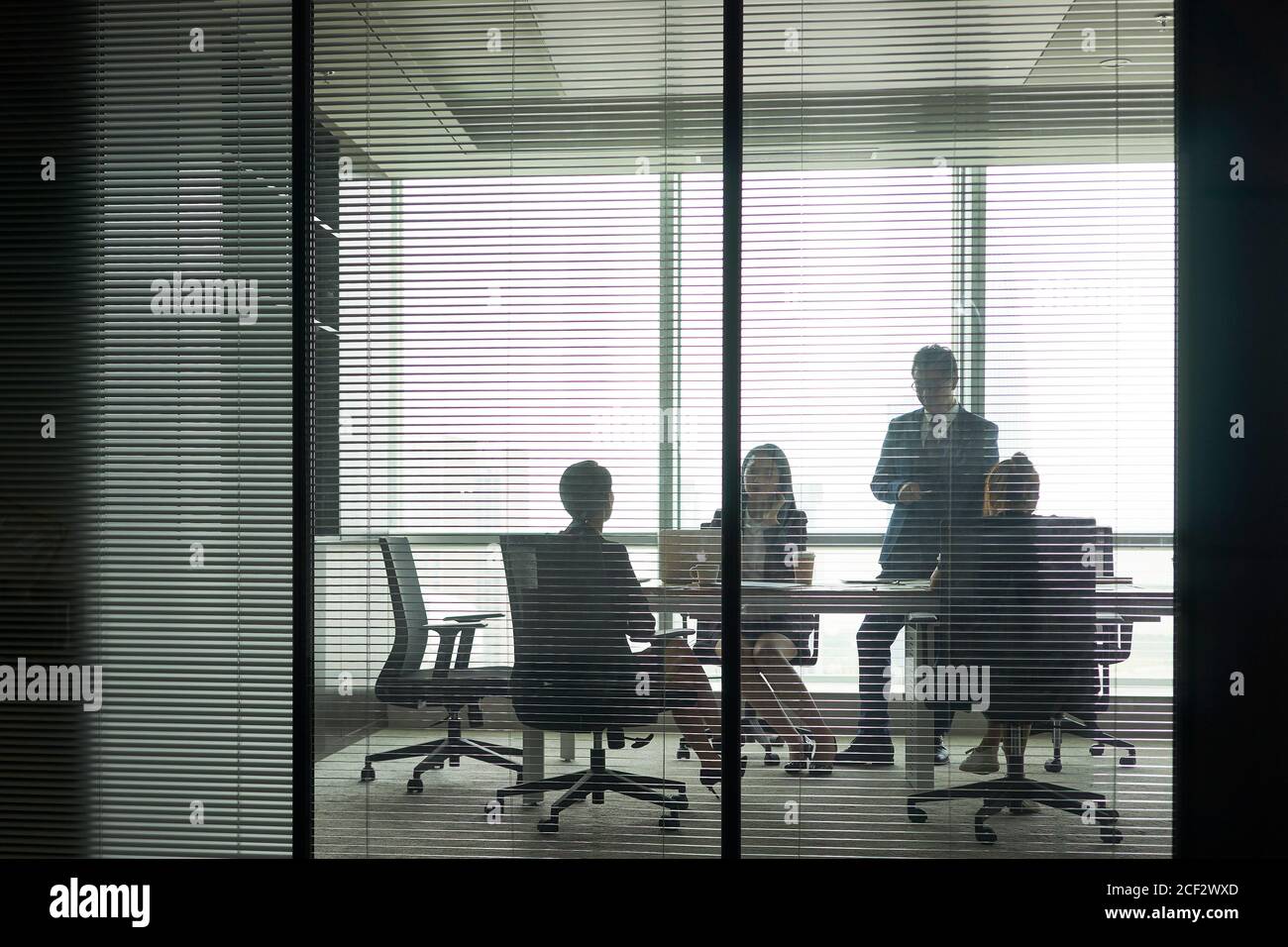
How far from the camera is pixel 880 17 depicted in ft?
9.95

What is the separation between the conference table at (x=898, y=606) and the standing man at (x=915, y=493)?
46mm

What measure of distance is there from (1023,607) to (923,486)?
1.50 feet

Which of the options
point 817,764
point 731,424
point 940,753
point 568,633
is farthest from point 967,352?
point 568,633

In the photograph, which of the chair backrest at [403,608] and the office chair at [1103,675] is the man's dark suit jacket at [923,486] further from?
the chair backrest at [403,608]

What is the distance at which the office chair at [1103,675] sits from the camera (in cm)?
295

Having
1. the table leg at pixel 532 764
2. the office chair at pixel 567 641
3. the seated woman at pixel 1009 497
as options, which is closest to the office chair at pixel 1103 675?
the seated woman at pixel 1009 497

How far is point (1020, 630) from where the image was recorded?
301 centimetres

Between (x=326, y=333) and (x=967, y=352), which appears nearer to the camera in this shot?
(x=967, y=352)

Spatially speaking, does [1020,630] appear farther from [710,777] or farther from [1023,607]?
[710,777]

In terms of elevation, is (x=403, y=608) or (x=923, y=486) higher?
(x=923, y=486)

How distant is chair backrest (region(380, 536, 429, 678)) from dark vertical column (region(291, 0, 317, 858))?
0.83ft

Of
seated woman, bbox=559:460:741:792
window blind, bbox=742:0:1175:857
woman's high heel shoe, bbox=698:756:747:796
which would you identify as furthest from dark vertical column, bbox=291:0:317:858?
window blind, bbox=742:0:1175:857
